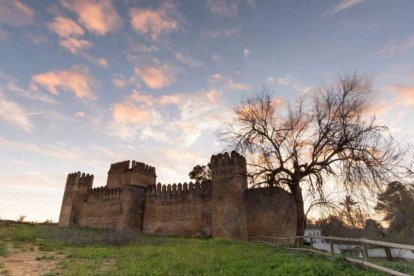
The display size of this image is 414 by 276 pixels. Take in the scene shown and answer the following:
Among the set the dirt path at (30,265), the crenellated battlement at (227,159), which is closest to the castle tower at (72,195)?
the crenellated battlement at (227,159)

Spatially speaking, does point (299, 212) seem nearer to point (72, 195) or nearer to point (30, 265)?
point (30, 265)

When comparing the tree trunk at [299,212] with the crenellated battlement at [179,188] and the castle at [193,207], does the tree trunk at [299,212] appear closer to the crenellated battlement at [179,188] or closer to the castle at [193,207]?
the castle at [193,207]

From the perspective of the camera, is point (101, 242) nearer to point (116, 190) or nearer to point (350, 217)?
point (350, 217)

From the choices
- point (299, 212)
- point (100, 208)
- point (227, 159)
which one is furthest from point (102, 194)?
point (299, 212)

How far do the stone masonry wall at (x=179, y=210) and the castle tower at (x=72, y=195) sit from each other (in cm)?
1477

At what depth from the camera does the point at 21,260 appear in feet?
38.5

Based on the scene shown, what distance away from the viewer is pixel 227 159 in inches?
1027

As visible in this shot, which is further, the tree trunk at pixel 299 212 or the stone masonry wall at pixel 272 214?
the stone masonry wall at pixel 272 214

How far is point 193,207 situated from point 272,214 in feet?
25.8

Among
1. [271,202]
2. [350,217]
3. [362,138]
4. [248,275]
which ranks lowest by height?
[248,275]

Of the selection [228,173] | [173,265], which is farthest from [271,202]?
[173,265]

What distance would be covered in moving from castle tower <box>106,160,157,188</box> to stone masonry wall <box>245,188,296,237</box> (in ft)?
55.1

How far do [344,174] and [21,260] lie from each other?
1625cm

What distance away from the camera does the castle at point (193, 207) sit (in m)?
24.2
